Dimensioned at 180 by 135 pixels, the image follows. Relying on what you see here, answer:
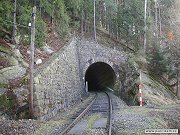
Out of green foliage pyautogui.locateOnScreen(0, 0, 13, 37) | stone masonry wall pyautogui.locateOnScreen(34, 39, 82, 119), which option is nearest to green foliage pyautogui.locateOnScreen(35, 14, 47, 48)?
stone masonry wall pyautogui.locateOnScreen(34, 39, 82, 119)

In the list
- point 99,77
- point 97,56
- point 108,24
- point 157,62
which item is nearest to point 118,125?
point 157,62

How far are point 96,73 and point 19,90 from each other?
26.6m

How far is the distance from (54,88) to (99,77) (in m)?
24.4

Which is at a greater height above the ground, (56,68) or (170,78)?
(56,68)

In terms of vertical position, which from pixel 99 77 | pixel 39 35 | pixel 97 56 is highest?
pixel 39 35

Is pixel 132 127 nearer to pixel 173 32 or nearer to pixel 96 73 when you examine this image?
pixel 96 73

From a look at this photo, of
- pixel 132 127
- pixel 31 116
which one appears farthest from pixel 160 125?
pixel 31 116

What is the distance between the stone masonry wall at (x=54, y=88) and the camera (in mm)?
13461

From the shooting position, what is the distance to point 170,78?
28312 millimetres

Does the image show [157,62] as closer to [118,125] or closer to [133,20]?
[133,20]

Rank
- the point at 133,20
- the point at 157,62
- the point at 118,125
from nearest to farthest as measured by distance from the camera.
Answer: the point at 118,125, the point at 157,62, the point at 133,20

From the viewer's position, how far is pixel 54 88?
1570 centimetres

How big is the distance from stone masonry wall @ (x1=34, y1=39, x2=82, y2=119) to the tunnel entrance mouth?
1338cm

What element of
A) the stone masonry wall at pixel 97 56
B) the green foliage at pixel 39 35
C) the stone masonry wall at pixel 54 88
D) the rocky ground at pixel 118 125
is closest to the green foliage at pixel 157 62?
the stone masonry wall at pixel 97 56
